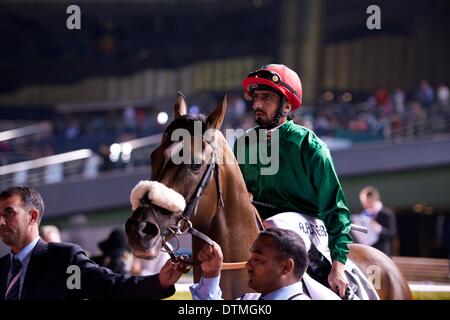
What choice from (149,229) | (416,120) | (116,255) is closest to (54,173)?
(416,120)

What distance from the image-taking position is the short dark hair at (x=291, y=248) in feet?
12.6

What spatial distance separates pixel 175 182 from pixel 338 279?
937 millimetres

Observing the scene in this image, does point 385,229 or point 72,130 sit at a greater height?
point 72,130

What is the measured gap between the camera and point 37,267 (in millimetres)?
4391

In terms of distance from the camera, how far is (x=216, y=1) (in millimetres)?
24328

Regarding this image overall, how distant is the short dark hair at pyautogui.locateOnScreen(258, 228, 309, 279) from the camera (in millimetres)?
3852

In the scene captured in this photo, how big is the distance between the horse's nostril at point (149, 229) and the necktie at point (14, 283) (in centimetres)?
63

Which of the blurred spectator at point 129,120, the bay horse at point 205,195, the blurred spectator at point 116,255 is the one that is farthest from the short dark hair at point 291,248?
the blurred spectator at point 129,120

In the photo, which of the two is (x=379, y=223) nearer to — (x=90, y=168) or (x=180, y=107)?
(x=180, y=107)

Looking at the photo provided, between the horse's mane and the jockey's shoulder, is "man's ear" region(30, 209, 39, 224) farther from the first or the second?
the jockey's shoulder

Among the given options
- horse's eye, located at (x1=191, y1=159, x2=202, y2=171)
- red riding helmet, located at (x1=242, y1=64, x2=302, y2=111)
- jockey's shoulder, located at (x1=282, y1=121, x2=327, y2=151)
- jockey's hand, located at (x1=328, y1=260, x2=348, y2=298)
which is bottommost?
jockey's hand, located at (x1=328, y1=260, x2=348, y2=298)

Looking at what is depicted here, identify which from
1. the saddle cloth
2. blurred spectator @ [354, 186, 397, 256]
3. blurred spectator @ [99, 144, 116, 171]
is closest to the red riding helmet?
the saddle cloth

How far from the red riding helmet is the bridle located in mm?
508

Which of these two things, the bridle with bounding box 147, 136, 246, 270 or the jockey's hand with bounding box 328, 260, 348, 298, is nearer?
the bridle with bounding box 147, 136, 246, 270
